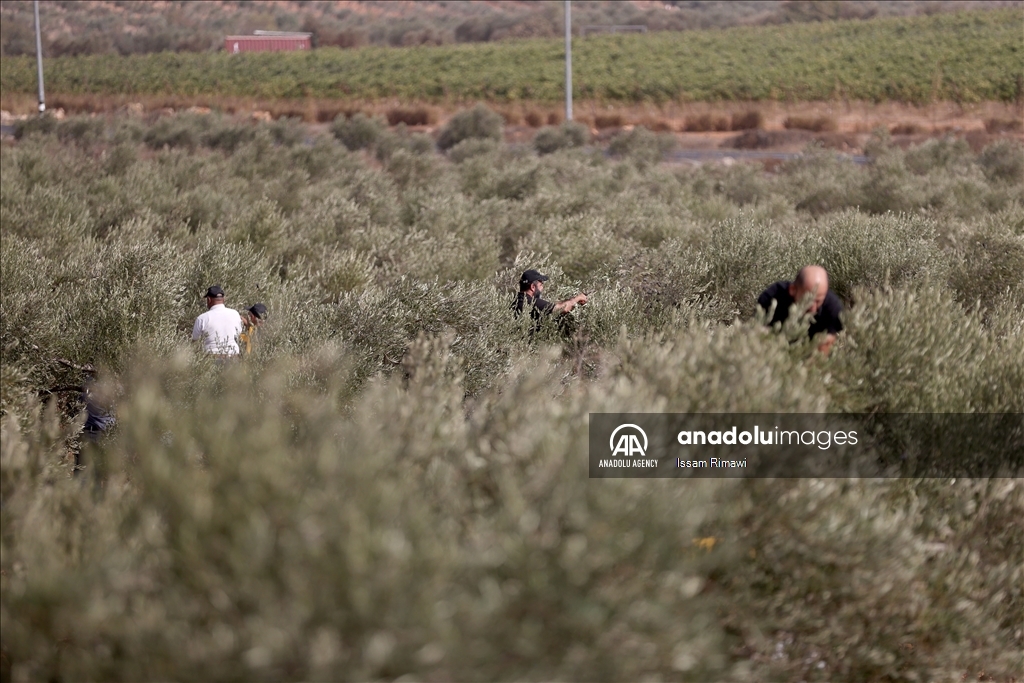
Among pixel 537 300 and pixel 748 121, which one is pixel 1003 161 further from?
pixel 748 121

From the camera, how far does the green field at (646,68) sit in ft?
162

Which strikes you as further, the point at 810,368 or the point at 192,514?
the point at 810,368

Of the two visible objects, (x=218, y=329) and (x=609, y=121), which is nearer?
(x=218, y=329)

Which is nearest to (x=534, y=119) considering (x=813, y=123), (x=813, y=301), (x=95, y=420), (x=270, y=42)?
(x=813, y=123)

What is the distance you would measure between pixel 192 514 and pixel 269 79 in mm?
58722

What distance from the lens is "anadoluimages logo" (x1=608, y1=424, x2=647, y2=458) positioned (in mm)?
4578

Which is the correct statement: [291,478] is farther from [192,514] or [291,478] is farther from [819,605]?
[819,605]

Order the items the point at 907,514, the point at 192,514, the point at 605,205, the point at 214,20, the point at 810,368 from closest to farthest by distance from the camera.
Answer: the point at 192,514 < the point at 907,514 < the point at 810,368 < the point at 605,205 < the point at 214,20

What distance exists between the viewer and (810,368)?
5727 mm

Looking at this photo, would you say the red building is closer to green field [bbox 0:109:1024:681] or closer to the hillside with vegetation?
the hillside with vegetation

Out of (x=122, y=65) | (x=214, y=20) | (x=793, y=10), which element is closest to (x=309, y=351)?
(x=122, y=65)

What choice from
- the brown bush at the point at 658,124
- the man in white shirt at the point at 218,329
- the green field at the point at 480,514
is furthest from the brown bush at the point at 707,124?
the man in white shirt at the point at 218,329

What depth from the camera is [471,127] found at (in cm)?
3825

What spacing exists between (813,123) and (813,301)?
123 feet
